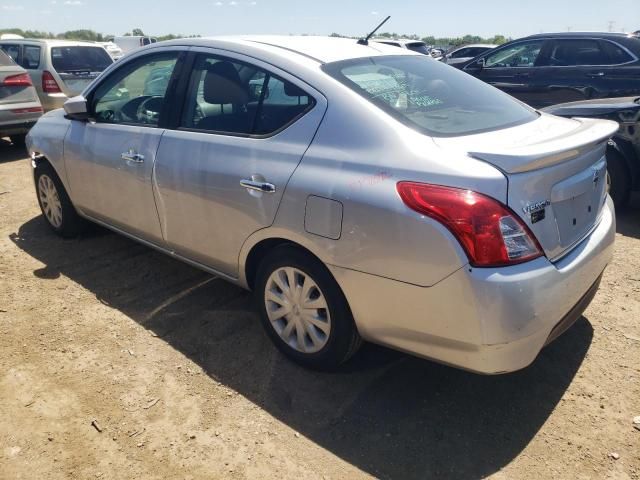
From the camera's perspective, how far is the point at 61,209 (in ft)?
14.5

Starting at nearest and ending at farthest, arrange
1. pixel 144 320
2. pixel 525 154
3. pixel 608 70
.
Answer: pixel 525 154 → pixel 144 320 → pixel 608 70

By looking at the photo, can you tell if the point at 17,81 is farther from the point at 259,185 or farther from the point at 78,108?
the point at 259,185

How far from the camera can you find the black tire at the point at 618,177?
16.2 feet

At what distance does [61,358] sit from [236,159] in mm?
1507

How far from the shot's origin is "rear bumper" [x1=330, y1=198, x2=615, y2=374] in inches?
79.9

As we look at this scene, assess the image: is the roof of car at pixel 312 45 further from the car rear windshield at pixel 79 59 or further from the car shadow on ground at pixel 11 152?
the car rear windshield at pixel 79 59

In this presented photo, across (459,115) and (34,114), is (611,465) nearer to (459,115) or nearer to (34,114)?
(459,115)

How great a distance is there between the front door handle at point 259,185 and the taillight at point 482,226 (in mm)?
878

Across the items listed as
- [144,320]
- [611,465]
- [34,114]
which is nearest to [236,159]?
[144,320]

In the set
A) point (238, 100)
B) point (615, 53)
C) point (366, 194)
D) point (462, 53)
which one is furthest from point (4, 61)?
point (462, 53)

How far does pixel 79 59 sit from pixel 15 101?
7.03 ft

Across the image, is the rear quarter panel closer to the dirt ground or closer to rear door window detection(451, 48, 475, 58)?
the dirt ground

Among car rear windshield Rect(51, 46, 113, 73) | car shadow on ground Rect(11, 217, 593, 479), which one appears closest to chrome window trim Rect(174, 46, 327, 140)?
car shadow on ground Rect(11, 217, 593, 479)

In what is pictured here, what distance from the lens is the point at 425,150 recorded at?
7.25 feet
